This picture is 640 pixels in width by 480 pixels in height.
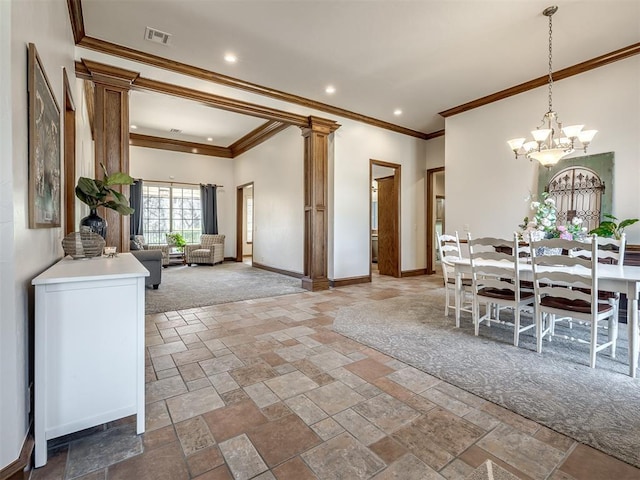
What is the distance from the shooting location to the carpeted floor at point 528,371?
1713 millimetres

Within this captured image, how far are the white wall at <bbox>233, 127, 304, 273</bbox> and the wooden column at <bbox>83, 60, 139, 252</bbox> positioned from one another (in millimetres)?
3280

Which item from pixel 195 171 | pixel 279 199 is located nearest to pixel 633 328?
pixel 279 199

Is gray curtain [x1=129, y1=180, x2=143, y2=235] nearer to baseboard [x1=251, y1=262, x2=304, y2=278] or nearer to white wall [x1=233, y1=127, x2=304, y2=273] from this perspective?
white wall [x1=233, y1=127, x2=304, y2=273]

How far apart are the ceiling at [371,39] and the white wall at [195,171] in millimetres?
4889

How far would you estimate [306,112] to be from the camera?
17.9ft

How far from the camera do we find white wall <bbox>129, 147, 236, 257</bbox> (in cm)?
841

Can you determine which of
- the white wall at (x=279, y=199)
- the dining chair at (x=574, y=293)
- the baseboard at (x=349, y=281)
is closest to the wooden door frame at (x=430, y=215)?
the baseboard at (x=349, y=281)

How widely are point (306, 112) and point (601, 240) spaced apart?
438cm

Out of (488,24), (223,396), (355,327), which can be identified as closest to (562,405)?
(355,327)

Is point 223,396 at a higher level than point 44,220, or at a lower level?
lower

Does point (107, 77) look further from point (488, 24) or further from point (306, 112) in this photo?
point (488, 24)

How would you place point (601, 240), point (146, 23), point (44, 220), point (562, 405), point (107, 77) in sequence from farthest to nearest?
point (107, 77) → point (146, 23) → point (601, 240) → point (562, 405) → point (44, 220)

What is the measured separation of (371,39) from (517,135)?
9.45 ft

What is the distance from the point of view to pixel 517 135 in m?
4.91
